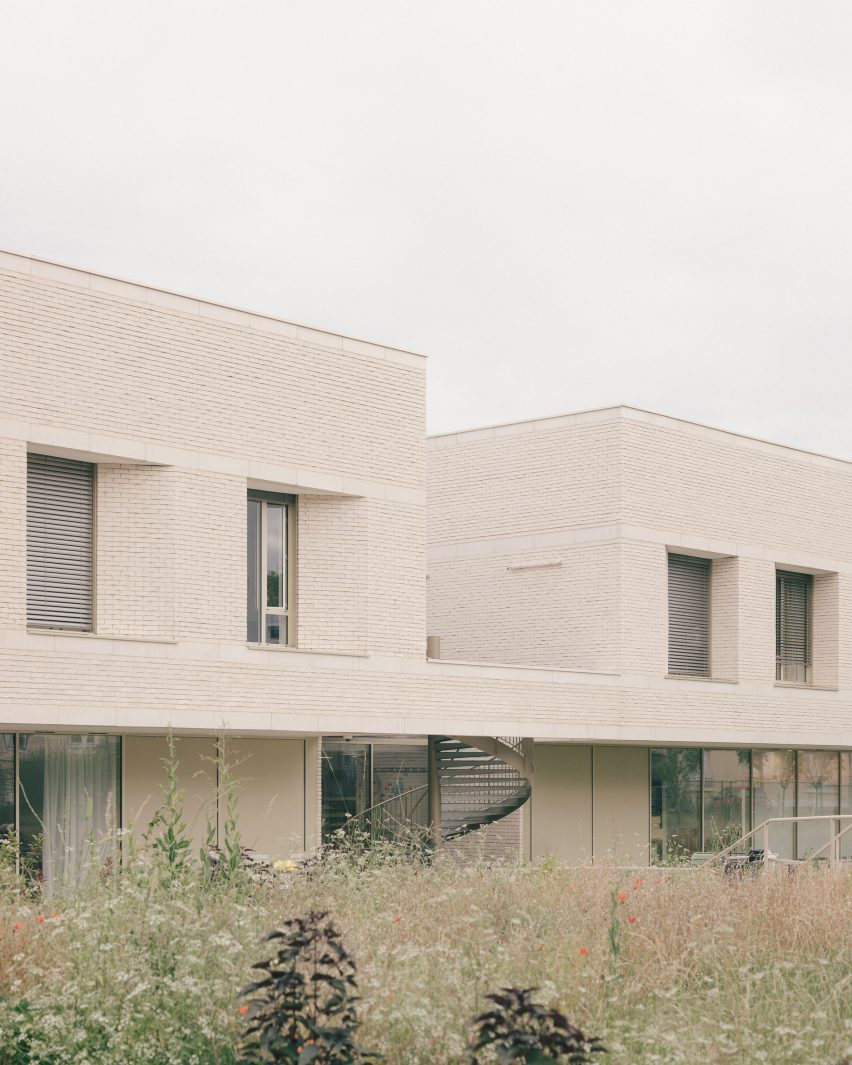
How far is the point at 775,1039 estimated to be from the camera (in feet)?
27.4

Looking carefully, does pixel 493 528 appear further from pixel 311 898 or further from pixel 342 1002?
pixel 342 1002

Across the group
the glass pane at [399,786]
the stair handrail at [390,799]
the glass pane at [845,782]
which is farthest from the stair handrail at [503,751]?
the glass pane at [845,782]

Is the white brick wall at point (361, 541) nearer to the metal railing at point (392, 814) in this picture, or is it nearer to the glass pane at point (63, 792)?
the glass pane at point (63, 792)

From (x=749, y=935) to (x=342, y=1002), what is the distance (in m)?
3.76

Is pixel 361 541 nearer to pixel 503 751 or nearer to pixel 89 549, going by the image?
pixel 89 549

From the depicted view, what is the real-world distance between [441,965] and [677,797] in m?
19.6

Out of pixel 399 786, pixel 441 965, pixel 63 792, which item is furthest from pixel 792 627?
pixel 441 965

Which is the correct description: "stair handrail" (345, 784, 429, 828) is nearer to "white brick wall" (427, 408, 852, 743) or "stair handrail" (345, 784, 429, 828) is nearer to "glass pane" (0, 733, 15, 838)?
"white brick wall" (427, 408, 852, 743)

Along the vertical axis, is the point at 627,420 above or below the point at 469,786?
above

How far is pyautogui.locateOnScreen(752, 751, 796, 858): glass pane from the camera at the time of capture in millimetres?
29156

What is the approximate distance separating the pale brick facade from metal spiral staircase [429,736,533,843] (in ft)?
3.53

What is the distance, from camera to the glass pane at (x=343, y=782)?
76.4ft

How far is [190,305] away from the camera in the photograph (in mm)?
19875

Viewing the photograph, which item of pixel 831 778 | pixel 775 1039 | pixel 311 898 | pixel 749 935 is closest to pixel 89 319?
pixel 311 898
